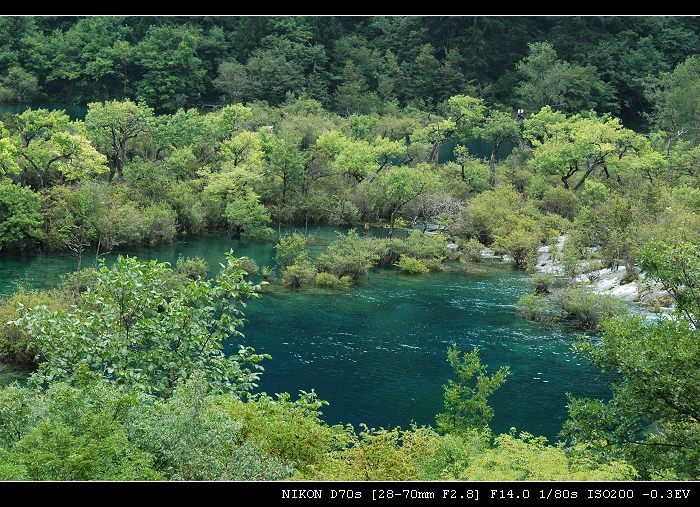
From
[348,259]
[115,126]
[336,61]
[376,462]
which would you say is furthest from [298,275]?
[336,61]

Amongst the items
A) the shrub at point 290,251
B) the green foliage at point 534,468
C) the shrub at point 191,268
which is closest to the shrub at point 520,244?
the shrub at point 290,251

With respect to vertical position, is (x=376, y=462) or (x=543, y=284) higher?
(x=376, y=462)

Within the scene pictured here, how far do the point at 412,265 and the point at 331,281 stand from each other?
221 inches

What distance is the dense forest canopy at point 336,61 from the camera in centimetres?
8044

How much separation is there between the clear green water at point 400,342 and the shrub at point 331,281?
0.72 metres

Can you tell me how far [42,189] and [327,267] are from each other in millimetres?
16545

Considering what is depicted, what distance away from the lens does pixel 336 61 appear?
88.2 metres

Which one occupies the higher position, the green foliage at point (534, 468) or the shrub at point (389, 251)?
the green foliage at point (534, 468)

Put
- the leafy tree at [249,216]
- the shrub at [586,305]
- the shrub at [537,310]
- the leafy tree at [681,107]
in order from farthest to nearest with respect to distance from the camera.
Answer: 1. the leafy tree at [681,107]
2. the leafy tree at [249,216]
3. the shrub at [537,310]
4. the shrub at [586,305]

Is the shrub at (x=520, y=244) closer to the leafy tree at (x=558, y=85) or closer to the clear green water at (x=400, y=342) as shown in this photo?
the clear green water at (x=400, y=342)

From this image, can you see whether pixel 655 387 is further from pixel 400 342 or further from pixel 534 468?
pixel 400 342

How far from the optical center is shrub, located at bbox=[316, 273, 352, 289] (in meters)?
37.9

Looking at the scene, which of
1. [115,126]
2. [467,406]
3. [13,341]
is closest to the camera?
[467,406]
